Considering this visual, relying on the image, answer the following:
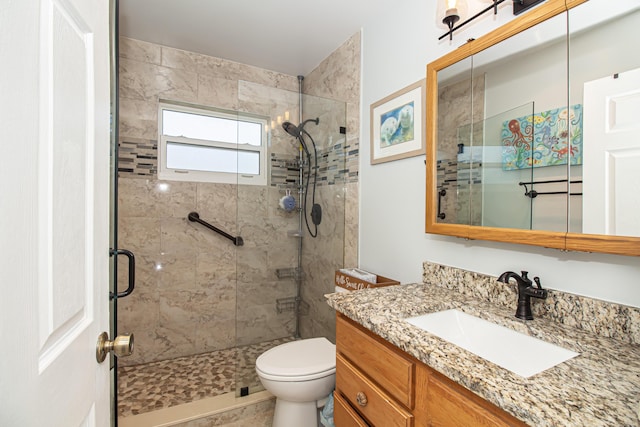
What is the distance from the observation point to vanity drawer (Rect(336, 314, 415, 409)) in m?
0.88

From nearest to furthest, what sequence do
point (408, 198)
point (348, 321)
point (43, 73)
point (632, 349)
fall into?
point (43, 73) → point (632, 349) → point (348, 321) → point (408, 198)

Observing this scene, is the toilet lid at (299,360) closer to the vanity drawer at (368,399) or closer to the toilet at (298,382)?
the toilet at (298,382)

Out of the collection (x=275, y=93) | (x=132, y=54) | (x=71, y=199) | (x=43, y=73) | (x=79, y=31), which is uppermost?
(x=132, y=54)

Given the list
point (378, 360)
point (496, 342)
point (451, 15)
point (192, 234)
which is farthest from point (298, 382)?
point (451, 15)

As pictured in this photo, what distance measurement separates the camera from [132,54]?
92.4 inches

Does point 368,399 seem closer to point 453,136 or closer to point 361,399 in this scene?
point 361,399

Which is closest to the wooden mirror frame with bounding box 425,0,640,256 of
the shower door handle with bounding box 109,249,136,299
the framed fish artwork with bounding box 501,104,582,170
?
the framed fish artwork with bounding box 501,104,582,170

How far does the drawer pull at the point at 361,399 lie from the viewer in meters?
1.05

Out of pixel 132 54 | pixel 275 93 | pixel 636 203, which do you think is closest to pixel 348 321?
pixel 636 203

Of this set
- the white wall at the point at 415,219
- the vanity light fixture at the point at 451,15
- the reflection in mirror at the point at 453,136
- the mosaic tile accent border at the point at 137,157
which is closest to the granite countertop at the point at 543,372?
the white wall at the point at 415,219

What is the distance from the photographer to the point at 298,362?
160 cm

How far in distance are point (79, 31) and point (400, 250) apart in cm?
161

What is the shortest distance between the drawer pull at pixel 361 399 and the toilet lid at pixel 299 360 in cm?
49

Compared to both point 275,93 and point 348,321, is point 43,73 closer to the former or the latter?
point 348,321
